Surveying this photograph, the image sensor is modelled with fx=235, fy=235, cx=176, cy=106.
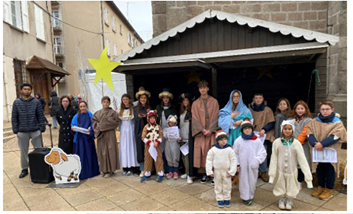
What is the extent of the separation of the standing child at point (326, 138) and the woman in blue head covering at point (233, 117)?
1038mm

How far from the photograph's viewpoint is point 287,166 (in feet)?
11.0

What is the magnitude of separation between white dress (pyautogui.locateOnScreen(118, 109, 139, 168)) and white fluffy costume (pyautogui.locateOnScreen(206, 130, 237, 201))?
1962 mm

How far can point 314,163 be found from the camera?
3736 millimetres

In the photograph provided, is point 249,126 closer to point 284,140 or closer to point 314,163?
point 284,140

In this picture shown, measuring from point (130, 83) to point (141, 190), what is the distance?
2.73m

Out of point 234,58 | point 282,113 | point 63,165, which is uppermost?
→ point 234,58

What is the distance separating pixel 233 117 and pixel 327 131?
143 centimetres

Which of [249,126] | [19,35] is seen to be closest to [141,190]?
[249,126]

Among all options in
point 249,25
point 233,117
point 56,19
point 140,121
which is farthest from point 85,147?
point 56,19

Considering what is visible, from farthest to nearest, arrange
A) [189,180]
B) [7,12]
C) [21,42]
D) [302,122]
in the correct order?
[21,42], [7,12], [189,180], [302,122]

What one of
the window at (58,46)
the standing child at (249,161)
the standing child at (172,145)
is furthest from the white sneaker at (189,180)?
the window at (58,46)

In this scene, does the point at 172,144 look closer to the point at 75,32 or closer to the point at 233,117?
the point at 233,117

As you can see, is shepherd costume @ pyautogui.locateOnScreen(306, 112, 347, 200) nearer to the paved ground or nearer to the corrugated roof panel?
the paved ground

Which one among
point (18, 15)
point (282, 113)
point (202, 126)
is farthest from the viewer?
point (18, 15)
